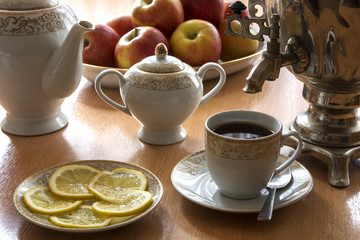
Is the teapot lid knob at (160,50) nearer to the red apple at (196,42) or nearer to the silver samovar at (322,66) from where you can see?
the silver samovar at (322,66)

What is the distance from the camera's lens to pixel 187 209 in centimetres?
67

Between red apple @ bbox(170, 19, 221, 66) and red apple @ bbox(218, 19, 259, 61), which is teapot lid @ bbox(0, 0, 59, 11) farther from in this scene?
red apple @ bbox(218, 19, 259, 61)

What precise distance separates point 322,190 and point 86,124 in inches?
16.6

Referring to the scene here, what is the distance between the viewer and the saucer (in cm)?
64

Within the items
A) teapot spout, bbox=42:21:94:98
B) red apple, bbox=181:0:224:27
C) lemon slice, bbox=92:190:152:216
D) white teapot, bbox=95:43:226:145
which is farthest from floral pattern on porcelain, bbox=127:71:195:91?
red apple, bbox=181:0:224:27

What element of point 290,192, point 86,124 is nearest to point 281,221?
point 290,192

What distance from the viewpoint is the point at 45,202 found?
65 centimetres

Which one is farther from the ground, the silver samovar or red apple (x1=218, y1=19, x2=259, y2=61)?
the silver samovar

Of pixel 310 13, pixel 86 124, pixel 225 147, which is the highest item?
pixel 310 13

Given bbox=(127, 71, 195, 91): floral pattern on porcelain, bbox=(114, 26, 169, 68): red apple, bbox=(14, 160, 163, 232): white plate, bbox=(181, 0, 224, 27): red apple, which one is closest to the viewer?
bbox=(14, 160, 163, 232): white plate

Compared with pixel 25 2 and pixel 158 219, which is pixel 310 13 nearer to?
pixel 158 219

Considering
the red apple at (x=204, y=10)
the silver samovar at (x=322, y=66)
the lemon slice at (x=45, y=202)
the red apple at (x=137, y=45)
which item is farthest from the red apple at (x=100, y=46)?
the lemon slice at (x=45, y=202)

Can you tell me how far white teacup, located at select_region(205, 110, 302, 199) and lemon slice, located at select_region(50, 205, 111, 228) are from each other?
0.15 meters

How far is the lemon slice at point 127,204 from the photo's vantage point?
613mm
